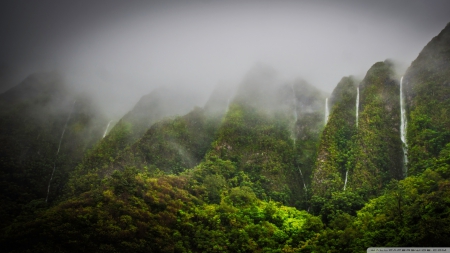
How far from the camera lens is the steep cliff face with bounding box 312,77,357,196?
131 feet

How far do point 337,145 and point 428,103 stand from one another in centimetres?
1345

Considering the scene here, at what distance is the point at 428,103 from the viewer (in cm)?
4069

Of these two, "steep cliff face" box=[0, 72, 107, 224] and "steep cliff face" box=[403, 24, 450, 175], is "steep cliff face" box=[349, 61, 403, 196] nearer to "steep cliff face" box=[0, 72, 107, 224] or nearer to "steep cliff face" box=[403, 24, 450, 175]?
"steep cliff face" box=[403, 24, 450, 175]

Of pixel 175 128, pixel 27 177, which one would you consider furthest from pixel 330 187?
pixel 27 177

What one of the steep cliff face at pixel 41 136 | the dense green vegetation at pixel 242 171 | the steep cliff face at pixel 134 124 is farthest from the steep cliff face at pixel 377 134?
the steep cliff face at pixel 41 136

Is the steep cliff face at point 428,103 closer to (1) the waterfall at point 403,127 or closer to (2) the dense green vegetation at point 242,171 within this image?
(2) the dense green vegetation at point 242,171

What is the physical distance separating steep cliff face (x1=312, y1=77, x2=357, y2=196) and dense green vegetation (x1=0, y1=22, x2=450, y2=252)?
21 centimetres

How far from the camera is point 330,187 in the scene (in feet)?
128

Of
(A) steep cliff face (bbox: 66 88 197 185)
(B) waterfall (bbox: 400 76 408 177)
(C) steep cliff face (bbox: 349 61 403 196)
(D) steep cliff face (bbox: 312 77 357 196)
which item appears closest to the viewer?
(C) steep cliff face (bbox: 349 61 403 196)

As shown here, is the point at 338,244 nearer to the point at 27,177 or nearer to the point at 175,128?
the point at 175,128

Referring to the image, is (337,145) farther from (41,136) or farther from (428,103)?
(41,136)

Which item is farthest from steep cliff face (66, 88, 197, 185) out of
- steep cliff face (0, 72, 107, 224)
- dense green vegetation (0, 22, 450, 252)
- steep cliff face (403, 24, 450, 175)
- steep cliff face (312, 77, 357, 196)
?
steep cliff face (403, 24, 450, 175)

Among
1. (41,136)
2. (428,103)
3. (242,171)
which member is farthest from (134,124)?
(428,103)

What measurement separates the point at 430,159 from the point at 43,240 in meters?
38.0
